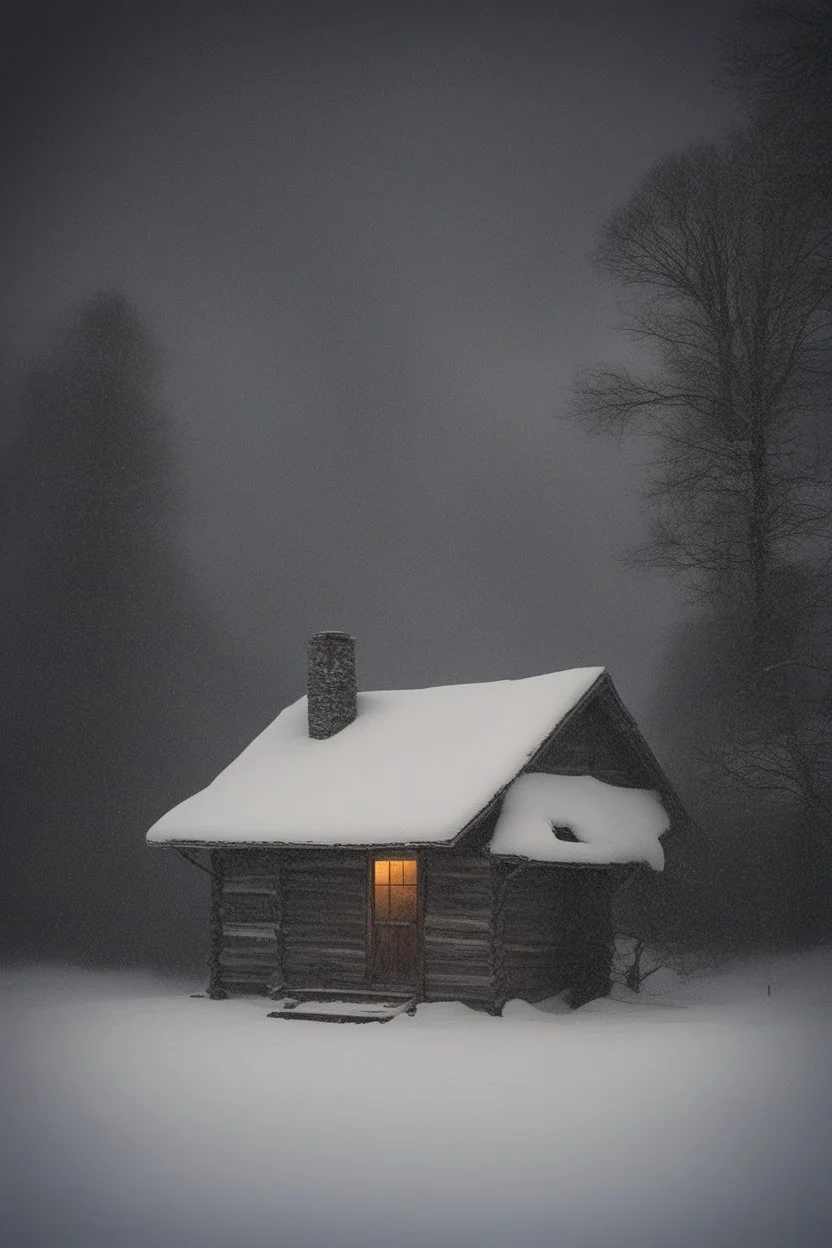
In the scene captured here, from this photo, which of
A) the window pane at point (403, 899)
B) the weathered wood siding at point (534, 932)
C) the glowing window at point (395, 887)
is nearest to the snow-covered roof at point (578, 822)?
the weathered wood siding at point (534, 932)

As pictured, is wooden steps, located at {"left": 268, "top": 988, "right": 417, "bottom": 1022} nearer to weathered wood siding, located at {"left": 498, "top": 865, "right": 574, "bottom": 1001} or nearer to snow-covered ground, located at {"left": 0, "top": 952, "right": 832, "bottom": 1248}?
snow-covered ground, located at {"left": 0, "top": 952, "right": 832, "bottom": 1248}

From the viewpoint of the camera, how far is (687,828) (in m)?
24.0

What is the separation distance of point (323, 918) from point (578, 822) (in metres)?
5.06

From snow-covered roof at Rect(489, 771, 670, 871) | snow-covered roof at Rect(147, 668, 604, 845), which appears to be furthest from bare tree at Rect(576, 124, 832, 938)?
snow-covered roof at Rect(147, 668, 604, 845)

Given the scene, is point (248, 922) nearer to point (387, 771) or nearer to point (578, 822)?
point (387, 771)

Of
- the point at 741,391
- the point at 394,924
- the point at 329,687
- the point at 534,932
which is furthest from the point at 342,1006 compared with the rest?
the point at 741,391

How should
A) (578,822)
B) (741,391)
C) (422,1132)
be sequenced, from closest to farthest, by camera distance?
(422,1132) < (578,822) < (741,391)

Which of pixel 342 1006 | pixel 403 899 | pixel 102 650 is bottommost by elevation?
pixel 342 1006

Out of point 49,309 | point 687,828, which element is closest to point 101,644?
point 49,309

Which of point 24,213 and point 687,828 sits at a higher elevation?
point 24,213

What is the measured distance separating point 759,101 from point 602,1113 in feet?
49.1

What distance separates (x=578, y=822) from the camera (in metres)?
19.9

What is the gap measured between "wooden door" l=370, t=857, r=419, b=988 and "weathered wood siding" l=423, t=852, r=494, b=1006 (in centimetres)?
32

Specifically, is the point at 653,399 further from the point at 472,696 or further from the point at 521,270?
the point at 521,270
